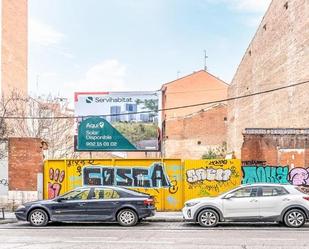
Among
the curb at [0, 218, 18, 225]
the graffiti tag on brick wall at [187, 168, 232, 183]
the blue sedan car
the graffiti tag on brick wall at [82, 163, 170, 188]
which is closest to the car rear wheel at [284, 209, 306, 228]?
the blue sedan car

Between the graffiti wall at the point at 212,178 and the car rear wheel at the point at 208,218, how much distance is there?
519 cm

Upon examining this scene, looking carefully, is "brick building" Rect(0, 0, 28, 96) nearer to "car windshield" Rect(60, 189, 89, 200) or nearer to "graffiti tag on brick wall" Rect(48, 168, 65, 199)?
"graffiti tag on brick wall" Rect(48, 168, 65, 199)

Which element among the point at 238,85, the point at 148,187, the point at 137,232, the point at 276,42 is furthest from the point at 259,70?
the point at 137,232

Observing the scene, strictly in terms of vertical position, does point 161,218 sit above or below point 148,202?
below

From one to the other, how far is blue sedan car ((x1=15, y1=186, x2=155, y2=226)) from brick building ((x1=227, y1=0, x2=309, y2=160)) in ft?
21.9

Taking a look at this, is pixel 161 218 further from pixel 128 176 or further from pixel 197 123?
pixel 197 123

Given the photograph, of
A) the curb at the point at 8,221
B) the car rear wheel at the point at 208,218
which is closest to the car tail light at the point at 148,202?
the car rear wheel at the point at 208,218

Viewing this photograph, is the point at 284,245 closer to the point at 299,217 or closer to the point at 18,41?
the point at 299,217

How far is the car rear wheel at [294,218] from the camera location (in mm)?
16516

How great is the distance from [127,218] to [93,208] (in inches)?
46.8

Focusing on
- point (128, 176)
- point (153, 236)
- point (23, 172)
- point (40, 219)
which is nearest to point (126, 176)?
point (128, 176)

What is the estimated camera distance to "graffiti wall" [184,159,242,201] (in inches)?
871

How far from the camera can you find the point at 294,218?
16.6m

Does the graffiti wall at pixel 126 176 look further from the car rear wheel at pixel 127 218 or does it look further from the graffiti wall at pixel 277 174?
the car rear wheel at pixel 127 218
